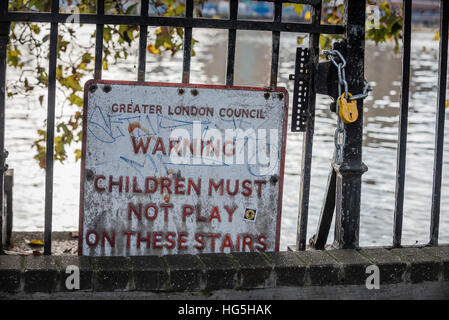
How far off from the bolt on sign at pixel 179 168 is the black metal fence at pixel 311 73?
12 centimetres

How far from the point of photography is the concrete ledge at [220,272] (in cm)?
323

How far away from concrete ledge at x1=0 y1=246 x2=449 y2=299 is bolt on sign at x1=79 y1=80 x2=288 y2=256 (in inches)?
4.5

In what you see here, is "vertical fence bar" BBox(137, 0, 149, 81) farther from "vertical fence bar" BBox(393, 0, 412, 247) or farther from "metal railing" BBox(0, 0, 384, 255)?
"vertical fence bar" BBox(393, 0, 412, 247)

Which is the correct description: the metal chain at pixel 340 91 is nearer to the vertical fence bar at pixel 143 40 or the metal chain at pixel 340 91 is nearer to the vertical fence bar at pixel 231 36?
the vertical fence bar at pixel 231 36

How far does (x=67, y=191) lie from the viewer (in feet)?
25.8

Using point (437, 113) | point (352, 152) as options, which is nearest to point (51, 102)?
point (352, 152)

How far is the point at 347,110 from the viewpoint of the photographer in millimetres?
3514

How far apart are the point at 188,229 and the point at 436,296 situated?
131 centimetres

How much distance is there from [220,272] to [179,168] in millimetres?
546
